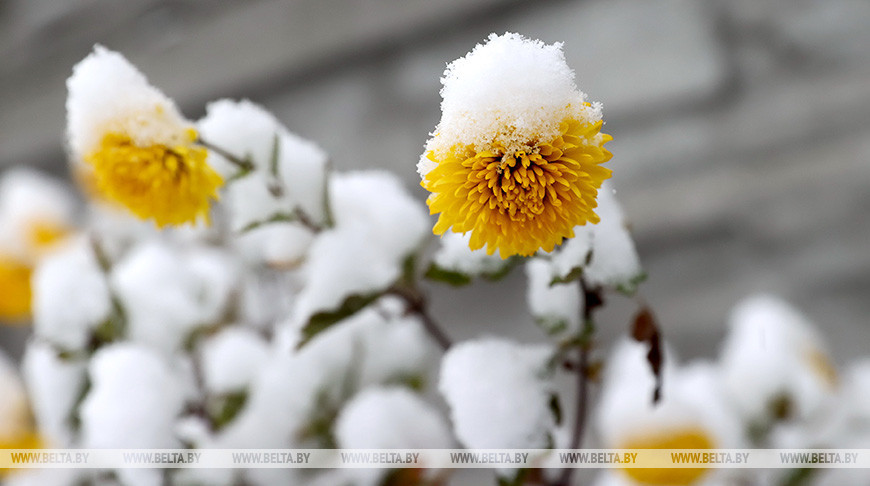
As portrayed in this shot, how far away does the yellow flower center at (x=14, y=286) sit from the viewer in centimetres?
51

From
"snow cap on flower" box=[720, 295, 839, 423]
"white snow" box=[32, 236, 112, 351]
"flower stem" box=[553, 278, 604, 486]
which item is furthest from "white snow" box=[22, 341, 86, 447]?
"snow cap on flower" box=[720, 295, 839, 423]

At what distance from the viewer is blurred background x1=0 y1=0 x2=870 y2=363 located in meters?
0.58

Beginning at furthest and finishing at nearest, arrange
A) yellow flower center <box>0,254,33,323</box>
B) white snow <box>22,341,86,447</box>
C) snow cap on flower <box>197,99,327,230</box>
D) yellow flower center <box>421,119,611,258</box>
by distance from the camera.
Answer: yellow flower center <box>0,254,33,323</box>
white snow <box>22,341,86,447</box>
snow cap on flower <box>197,99,327,230</box>
yellow flower center <box>421,119,611,258</box>

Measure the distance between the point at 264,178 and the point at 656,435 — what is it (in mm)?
231

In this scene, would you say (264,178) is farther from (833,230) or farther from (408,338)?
(833,230)

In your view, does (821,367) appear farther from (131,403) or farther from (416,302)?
(131,403)

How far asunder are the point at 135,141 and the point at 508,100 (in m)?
0.14

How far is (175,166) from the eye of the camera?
0.23 m

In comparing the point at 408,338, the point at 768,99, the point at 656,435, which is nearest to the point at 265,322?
the point at 408,338

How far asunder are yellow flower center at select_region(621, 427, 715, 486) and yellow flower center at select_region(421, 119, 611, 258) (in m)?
0.21

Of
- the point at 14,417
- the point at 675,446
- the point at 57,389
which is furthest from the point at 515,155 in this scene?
the point at 14,417

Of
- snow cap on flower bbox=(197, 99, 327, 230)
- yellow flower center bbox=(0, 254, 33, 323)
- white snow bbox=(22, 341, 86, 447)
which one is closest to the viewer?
snow cap on flower bbox=(197, 99, 327, 230)

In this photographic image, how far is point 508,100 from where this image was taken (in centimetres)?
17

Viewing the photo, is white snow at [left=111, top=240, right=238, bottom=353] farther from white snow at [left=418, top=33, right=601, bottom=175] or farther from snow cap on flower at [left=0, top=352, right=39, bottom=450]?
white snow at [left=418, top=33, right=601, bottom=175]
